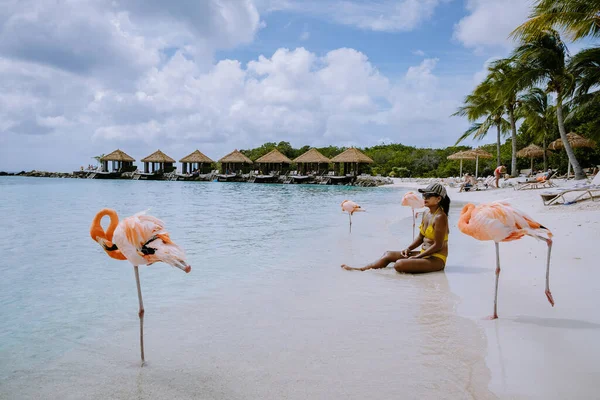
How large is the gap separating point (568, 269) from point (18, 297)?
274 inches

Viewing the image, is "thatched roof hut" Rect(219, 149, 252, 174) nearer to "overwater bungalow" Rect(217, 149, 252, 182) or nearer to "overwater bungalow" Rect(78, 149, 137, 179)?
"overwater bungalow" Rect(217, 149, 252, 182)

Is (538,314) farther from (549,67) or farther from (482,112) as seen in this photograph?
(482,112)

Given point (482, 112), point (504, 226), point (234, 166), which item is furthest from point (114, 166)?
point (504, 226)

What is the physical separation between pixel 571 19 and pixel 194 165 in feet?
180

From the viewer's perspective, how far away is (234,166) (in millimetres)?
57094

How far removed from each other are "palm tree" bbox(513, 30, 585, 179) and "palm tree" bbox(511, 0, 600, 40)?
138 inches

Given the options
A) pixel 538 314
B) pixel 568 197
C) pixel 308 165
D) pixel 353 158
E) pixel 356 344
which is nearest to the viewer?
pixel 356 344

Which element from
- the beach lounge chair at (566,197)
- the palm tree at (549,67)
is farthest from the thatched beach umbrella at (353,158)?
the beach lounge chair at (566,197)

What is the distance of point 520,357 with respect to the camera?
2.93m

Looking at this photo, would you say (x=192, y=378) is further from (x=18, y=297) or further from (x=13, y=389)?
(x=18, y=297)

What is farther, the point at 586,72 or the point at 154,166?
the point at 154,166

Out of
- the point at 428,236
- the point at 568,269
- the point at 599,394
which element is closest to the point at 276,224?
the point at 428,236

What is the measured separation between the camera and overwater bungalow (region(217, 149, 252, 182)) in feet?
178

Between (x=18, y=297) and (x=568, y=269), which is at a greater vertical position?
(x=568, y=269)
